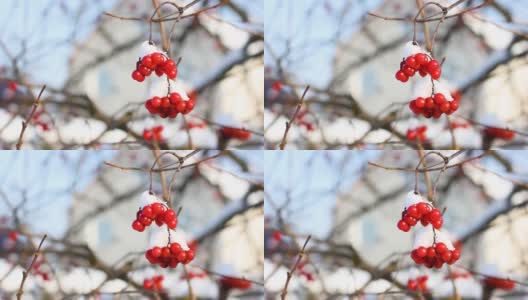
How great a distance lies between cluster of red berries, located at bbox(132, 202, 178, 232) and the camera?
2.47 meters

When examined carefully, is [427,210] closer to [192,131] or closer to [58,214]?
[192,131]

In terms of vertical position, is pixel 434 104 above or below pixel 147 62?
below

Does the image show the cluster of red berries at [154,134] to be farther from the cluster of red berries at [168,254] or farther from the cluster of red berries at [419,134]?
the cluster of red berries at [419,134]

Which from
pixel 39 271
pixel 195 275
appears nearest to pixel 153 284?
pixel 195 275

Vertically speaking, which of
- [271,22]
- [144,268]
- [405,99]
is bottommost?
[144,268]

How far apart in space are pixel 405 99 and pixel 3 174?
4.47 ft

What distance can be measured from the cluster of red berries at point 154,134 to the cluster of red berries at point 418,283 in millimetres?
969

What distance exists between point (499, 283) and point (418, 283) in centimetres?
27

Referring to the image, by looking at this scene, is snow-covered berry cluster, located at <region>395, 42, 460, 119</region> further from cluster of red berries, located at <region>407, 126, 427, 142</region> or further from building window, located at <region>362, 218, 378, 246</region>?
building window, located at <region>362, 218, 378, 246</region>

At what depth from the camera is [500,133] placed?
2824 millimetres

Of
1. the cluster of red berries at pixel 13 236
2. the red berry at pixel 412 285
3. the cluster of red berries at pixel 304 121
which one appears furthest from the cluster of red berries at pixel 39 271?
the red berry at pixel 412 285

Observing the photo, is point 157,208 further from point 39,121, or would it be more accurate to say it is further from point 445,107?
point 445,107

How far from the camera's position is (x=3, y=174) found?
2.86 meters

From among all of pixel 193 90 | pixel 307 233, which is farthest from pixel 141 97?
pixel 307 233
